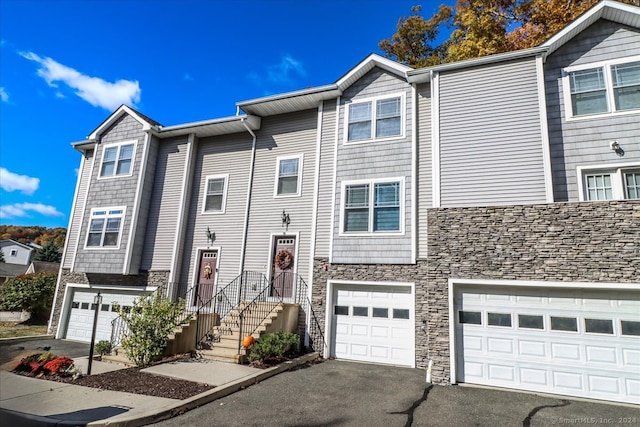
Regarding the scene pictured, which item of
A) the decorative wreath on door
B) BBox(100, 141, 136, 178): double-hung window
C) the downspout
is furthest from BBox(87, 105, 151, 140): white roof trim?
the decorative wreath on door

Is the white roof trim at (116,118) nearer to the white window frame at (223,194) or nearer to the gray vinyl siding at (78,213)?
the gray vinyl siding at (78,213)

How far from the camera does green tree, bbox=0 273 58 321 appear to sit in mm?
17734

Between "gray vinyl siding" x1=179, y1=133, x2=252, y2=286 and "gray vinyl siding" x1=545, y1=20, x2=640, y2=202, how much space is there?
990 cm

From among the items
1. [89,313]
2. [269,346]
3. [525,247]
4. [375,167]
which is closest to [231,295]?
[269,346]

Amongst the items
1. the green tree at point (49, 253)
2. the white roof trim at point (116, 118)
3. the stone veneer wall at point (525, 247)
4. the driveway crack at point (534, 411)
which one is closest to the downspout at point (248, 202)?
the white roof trim at point (116, 118)

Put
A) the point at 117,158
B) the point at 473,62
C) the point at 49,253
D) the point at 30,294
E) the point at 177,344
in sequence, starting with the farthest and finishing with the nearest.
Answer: the point at 49,253 < the point at 30,294 < the point at 117,158 < the point at 473,62 < the point at 177,344

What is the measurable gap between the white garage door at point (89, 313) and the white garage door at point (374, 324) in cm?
845

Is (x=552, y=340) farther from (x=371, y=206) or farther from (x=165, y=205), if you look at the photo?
(x=165, y=205)

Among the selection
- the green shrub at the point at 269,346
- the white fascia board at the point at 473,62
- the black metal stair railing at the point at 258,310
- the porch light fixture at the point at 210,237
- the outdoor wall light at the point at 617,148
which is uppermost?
the white fascia board at the point at 473,62

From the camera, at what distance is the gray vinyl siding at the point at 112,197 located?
46.8 ft

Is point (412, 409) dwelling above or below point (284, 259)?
below

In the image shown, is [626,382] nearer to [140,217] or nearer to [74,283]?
[140,217]

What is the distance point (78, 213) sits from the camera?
16.3 metres

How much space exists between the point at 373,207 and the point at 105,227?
10.9 m
